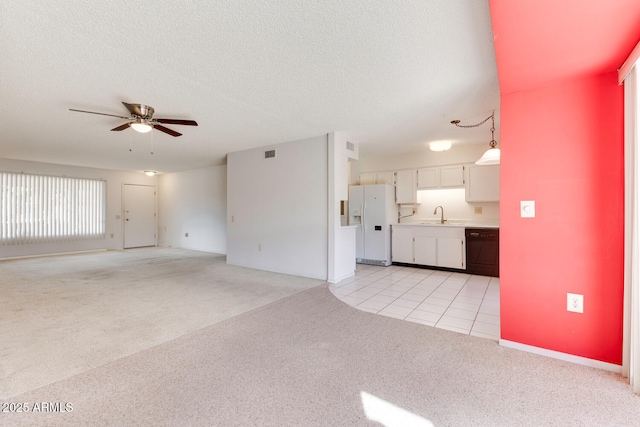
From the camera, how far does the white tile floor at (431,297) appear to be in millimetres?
2902

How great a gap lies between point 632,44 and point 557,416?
2224 mm

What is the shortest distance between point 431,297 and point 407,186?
2.98 metres

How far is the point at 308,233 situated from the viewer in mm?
4848

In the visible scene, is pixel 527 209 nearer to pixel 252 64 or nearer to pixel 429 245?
pixel 252 64

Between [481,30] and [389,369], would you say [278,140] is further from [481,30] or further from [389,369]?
[389,369]

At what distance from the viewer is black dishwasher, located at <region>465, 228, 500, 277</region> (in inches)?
189

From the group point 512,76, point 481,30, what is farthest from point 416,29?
point 512,76

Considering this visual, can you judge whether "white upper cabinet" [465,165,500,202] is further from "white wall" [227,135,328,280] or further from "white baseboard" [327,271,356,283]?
"white wall" [227,135,328,280]

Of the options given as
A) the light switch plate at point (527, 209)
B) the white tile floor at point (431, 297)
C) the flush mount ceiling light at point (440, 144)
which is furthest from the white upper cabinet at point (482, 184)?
the light switch plate at point (527, 209)

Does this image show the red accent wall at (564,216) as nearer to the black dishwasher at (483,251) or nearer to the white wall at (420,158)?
the black dishwasher at (483,251)

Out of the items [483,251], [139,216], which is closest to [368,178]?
[483,251]

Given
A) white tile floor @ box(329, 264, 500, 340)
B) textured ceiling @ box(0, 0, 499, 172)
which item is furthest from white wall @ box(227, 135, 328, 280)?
white tile floor @ box(329, 264, 500, 340)

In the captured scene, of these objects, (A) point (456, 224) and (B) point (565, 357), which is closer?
(B) point (565, 357)

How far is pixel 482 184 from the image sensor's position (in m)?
5.27
